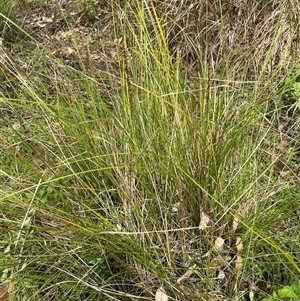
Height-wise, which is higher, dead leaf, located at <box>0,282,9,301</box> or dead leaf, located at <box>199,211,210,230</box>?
dead leaf, located at <box>199,211,210,230</box>

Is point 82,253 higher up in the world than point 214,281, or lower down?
higher up

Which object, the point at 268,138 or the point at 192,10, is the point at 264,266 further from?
the point at 192,10

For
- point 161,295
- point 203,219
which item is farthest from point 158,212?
point 161,295

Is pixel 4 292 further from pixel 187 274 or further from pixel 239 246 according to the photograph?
pixel 239 246

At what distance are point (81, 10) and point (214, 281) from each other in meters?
Result: 3.14

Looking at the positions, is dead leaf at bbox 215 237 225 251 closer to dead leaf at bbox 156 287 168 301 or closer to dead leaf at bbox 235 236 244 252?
dead leaf at bbox 235 236 244 252

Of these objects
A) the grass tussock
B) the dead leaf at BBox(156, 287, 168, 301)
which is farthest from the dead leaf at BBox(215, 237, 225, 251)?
the dead leaf at BBox(156, 287, 168, 301)

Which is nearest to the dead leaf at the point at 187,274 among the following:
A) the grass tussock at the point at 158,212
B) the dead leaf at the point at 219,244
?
the grass tussock at the point at 158,212

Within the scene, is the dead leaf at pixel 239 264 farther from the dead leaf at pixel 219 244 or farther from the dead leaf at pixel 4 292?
the dead leaf at pixel 4 292

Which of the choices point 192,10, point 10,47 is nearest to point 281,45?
point 192,10

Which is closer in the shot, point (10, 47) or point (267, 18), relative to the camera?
point (267, 18)

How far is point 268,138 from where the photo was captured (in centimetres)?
234

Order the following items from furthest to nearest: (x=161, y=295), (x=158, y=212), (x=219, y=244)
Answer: (x=158, y=212)
(x=219, y=244)
(x=161, y=295)

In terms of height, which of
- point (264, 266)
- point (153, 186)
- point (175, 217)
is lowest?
point (264, 266)
